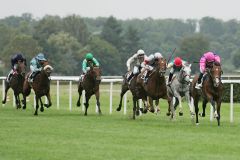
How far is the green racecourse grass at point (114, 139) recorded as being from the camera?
12898 millimetres

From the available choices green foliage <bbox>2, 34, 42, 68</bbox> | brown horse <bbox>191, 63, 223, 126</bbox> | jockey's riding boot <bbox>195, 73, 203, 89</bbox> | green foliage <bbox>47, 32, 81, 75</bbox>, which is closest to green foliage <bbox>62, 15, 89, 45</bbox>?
green foliage <bbox>47, 32, 81, 75</bbox>

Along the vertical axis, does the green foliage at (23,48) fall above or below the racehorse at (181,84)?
above

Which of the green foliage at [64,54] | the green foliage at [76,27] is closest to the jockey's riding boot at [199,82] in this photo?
the green foliage at [64,54]

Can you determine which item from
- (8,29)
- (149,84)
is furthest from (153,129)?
(8,29)

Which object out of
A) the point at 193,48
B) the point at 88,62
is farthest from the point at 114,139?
the point at 193,48

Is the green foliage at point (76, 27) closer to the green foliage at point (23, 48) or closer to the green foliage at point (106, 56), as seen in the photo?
the green foliage at point (106, 56)

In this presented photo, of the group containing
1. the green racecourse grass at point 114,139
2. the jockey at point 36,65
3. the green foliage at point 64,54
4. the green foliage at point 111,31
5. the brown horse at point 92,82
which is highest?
the green foliage at point 111,31

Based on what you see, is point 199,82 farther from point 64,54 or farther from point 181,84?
point 64,54

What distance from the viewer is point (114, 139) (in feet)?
50.4

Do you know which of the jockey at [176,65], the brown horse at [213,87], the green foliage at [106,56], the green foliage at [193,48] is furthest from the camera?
the green foliage at [193,48]

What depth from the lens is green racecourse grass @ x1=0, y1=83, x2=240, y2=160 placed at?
12898 mm

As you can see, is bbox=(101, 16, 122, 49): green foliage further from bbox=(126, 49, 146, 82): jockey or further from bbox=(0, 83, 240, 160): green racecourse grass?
bbox=(0, 83, 240, 160): green racecourse grass

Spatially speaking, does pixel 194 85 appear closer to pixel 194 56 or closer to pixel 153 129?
pixel 153 129

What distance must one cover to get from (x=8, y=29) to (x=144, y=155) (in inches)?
5145
